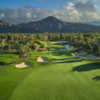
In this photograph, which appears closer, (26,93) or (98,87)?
(26,93)

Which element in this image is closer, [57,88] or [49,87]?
[57,88]

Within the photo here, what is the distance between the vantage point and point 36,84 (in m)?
21.2

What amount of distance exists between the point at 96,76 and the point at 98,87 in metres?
4.93

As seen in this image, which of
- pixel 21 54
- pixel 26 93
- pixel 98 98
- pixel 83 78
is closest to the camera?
pixel 98 98

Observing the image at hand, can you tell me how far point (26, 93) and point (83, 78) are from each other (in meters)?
12.9

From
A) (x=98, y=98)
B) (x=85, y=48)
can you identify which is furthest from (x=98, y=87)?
(x=85, y=48)

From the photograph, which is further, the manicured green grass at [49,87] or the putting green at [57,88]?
the manicured green grass at [49,87]

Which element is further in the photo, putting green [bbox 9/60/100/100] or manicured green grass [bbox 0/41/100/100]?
manicured green grass [bbox 0/41/100/100]

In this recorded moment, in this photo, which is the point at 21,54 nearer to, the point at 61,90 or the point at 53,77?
the point at 53,77

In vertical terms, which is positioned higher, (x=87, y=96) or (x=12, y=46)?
(x=12, y=46)

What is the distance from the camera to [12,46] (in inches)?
2781

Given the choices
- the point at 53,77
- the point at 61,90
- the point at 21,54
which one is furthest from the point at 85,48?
the point at 61,90

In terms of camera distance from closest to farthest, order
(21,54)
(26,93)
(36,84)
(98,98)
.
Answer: (98,98) < (26,93) < (36,84) < (21,54)

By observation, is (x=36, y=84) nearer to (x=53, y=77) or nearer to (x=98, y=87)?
(x=53, y=77)
